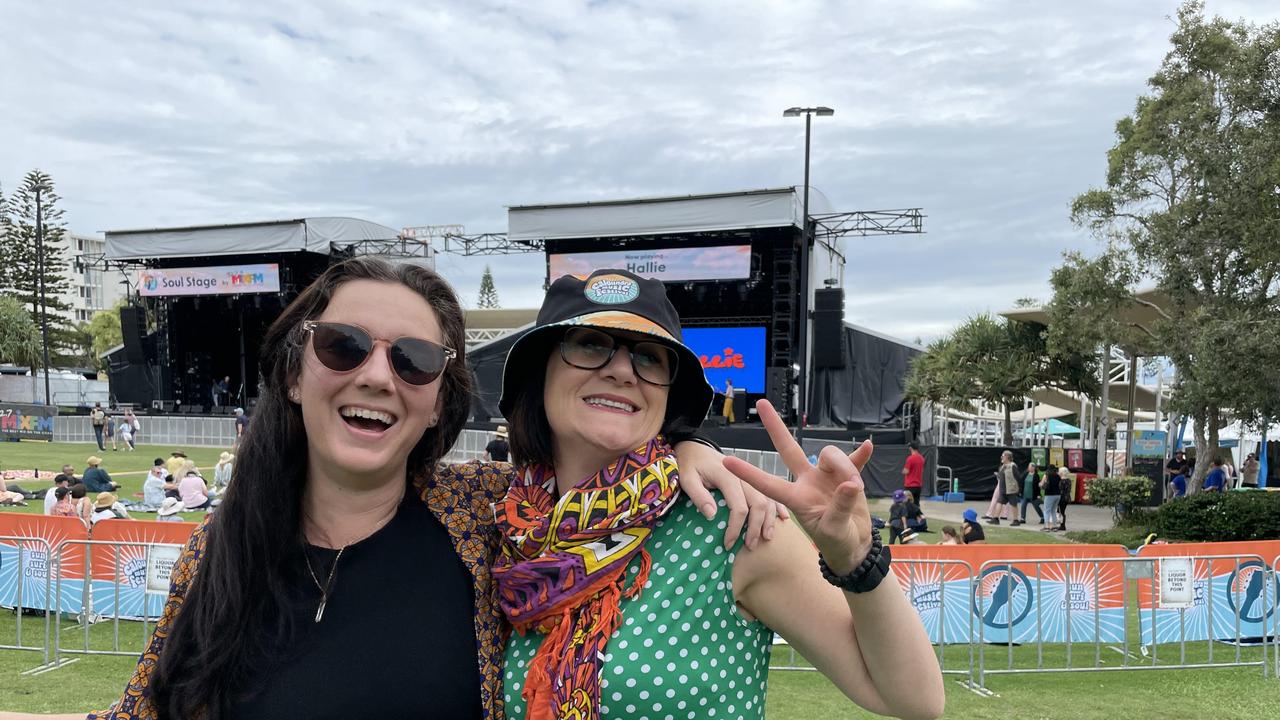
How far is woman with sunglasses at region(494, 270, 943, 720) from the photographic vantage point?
1583mm

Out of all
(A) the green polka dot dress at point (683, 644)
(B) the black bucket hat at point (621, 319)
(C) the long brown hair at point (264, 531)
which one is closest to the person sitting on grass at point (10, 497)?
(C) the long brown hair at point (264, 531)

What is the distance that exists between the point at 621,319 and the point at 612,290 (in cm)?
9

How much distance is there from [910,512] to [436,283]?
481 inches

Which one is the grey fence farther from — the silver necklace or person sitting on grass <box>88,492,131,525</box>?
the silver necklace

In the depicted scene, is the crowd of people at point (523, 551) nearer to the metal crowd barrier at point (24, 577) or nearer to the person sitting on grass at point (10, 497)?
the metal crowd barrier at point (24, 577)

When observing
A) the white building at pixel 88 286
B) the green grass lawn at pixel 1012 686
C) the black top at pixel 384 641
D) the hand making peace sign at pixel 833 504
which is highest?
the white building at pixel 88 286

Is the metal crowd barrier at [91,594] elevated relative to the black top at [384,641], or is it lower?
lower

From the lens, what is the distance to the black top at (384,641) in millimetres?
1662

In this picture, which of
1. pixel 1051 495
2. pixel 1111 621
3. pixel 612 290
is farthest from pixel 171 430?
pixel 612 290

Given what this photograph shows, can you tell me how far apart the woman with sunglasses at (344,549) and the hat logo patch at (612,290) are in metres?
0.35

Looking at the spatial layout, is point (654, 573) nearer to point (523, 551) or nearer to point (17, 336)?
point (523, 551)

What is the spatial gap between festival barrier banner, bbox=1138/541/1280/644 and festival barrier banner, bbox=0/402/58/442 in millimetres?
31260

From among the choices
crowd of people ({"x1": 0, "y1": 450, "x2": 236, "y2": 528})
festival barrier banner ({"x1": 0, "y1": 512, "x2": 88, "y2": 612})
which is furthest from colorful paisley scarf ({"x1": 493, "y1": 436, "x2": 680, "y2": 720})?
crowd of people ({"x1": 0, "y1": 450, "x2": 236, "y2": 528})

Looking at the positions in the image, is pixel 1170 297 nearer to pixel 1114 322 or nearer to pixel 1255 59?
pixel 1114 322
